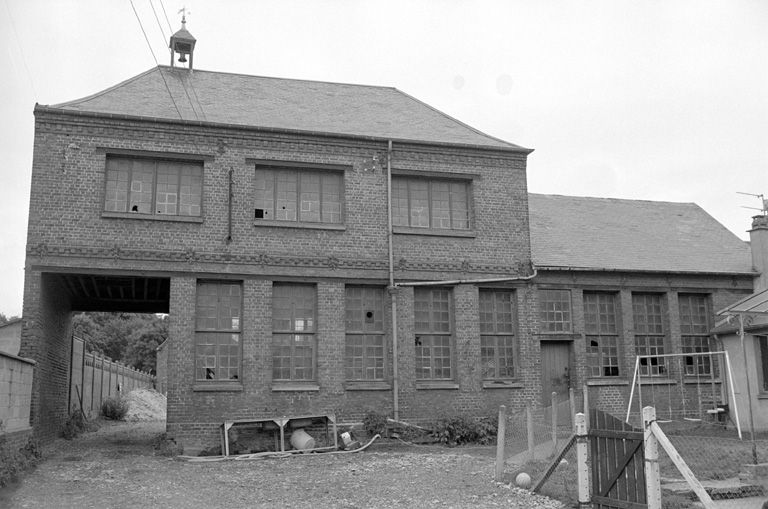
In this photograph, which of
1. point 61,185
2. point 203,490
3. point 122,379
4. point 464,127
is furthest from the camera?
point 122,379

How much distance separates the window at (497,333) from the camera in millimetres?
20531

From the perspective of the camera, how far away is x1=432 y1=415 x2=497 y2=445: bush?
18938 millimetres

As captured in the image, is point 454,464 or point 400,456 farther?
point 400,456

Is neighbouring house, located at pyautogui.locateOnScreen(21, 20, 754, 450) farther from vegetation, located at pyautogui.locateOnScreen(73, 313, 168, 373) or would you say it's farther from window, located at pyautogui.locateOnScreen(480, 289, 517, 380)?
vegetation, located at pyautogui.locateOnScreen(73, 313, 168, 373)

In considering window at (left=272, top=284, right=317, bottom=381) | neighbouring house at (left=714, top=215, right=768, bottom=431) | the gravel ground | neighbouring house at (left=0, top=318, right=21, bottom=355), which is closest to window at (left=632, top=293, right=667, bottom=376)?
neighbouring house at (left=714, top=215, right=768, bottom=431)

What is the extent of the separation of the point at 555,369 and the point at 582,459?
11.5 m

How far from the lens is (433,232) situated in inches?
805


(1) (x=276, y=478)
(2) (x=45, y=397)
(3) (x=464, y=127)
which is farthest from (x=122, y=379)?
(1) (x=276, y=478)

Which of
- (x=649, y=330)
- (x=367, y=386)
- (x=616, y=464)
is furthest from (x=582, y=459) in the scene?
(x=649, y=330)

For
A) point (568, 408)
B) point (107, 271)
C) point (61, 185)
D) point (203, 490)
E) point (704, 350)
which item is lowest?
point (203, 490)

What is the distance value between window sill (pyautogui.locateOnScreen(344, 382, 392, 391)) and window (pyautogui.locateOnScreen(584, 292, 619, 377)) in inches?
251

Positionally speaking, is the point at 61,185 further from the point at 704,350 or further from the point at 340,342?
the point at 704,350

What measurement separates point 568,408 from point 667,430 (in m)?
4.78

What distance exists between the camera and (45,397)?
18.2 metres
